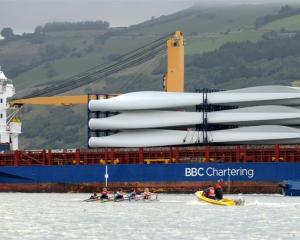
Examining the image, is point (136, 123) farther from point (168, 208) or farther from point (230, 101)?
point (168, 208)

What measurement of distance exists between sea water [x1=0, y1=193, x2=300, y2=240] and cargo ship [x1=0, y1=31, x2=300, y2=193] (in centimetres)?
Result: 881

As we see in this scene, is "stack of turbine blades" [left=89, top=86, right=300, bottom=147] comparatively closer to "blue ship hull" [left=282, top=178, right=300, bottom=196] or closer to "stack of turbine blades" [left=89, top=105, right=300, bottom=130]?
"stack of turbine blades" [left=89, top=105, right=300, bottom=130]

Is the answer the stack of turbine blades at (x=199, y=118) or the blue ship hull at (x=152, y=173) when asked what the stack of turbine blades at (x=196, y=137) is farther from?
the blue ship hull at (x=152, y=173)

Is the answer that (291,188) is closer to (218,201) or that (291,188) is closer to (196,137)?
(196,137)

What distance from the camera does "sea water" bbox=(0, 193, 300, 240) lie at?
66.1 meters

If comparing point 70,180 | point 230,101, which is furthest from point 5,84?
point 230,101

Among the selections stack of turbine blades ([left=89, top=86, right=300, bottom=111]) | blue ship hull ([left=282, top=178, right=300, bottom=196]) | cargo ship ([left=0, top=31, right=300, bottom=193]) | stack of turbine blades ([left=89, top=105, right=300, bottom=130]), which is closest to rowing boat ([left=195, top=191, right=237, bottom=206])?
blue ship hull ([left=282, top=178, right=300, bottom=196])

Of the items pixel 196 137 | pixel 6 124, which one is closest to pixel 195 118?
pixel 196 137

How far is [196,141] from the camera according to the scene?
108062 mm

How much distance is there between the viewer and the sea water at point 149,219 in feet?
217

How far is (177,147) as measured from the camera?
4232 inches

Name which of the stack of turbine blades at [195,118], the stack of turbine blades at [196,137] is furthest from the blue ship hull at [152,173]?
the stack of turbine blades at [195,118]

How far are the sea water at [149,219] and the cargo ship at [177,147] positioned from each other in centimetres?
881

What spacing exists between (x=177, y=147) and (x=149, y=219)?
32789 mm
